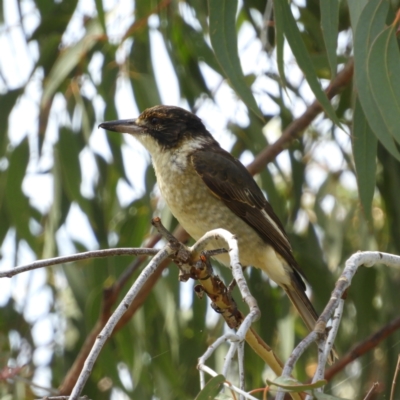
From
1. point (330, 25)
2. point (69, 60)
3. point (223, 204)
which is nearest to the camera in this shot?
point (330, 25)

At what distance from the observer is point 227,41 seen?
2.49 metres

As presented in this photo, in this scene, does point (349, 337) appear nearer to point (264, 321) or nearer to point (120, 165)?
point (264, 321)

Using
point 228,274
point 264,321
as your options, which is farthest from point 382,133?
point 264,321

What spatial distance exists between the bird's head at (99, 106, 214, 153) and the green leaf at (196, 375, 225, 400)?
224cm

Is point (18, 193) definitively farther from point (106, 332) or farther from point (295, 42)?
point (106, 332)

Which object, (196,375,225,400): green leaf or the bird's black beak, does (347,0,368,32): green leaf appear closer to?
(196,375,225,400): green leaf

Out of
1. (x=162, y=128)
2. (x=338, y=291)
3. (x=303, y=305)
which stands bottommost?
(x=303, y=305)

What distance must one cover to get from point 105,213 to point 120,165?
37 centimetres

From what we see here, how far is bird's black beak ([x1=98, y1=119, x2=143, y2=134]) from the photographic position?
11.5 ft

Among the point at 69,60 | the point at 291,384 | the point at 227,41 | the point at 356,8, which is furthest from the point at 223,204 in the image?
the point at 291,384

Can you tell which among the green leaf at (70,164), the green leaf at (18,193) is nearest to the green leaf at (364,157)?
the green leaf at (70,164)

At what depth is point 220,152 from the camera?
142 inches

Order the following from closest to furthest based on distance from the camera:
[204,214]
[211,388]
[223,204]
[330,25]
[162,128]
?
[211,388] < [330,25] < [204,214] < [223,204] < [162,128]

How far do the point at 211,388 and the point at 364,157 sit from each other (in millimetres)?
1355
